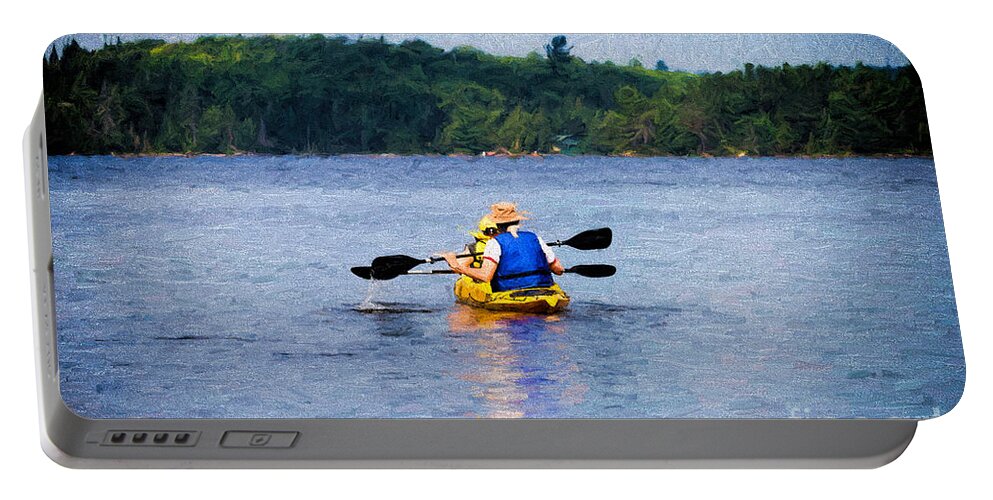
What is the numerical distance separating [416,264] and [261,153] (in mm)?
428

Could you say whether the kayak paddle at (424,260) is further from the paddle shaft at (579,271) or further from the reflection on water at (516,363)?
the reflection on water at (516,363)

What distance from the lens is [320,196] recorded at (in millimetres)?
3555

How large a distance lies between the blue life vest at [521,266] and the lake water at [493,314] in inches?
2.0

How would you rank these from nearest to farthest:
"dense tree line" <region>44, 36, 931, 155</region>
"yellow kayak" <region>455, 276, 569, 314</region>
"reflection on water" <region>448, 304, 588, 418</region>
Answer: "reflection on water" <region>448, 304, 588, 418</region>, "yellow kayak" <region>455, 276, 569, 314</region>, "dense tree line" <region>44, 36, 931, 155</region>

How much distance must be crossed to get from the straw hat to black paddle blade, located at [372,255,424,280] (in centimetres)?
19

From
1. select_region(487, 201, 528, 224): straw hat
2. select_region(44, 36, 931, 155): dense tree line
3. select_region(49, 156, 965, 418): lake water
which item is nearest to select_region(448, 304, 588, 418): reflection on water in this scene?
select_region(49, 156, 965, 418): lake water

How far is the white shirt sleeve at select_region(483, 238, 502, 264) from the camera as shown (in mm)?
3482

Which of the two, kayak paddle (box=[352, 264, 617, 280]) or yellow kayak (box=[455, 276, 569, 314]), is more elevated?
kayak paddle (box=[352, 264, 617, 280])

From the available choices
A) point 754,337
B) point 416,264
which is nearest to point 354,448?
point 416,264

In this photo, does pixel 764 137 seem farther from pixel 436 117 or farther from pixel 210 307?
pixel 210 307

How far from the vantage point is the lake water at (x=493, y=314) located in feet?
10.7

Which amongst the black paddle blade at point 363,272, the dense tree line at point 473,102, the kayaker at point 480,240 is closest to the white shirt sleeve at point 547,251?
the kayaker at point 480,240

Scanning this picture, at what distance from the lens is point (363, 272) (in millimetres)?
3463

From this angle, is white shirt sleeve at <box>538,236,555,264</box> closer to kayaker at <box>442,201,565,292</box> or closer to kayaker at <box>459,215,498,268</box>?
kayaker at <box>442,201,565,292</box>
